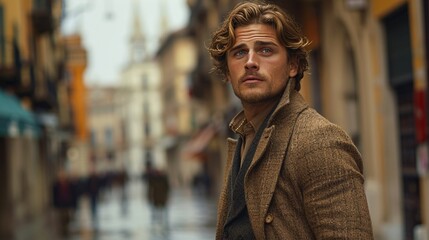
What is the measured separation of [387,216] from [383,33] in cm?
336

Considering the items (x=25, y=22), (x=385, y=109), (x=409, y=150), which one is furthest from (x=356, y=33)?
(x=25, y=22)

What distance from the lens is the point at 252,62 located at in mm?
3064

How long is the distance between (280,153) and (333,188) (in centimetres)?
23

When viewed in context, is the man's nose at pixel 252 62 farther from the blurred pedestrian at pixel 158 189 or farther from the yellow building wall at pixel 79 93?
the yellow building wall at pixel 79 93

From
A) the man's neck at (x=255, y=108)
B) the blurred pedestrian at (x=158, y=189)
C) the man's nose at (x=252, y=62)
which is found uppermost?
the man's nose at (x=252, y=62)

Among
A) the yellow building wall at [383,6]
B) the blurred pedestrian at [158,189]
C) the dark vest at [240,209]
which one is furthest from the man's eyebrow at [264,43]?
the blurred pedestrian at [158,189]

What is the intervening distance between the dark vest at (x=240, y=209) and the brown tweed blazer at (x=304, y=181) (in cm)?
7

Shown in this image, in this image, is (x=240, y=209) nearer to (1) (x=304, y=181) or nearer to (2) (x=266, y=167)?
(2) (x=266, y=167)

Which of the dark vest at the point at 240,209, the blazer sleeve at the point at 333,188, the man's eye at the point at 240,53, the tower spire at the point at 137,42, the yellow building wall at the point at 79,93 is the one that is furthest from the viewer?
the tower spire at the point at 137,42

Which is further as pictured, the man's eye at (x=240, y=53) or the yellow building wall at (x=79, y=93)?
the yellow building wall at (x=79, y=93)

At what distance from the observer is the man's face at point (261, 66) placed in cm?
307

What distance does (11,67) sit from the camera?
22.8m

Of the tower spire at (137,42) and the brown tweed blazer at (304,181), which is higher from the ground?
the tower spire at (137,42)

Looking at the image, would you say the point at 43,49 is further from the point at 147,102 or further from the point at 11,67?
the point at 147,102
